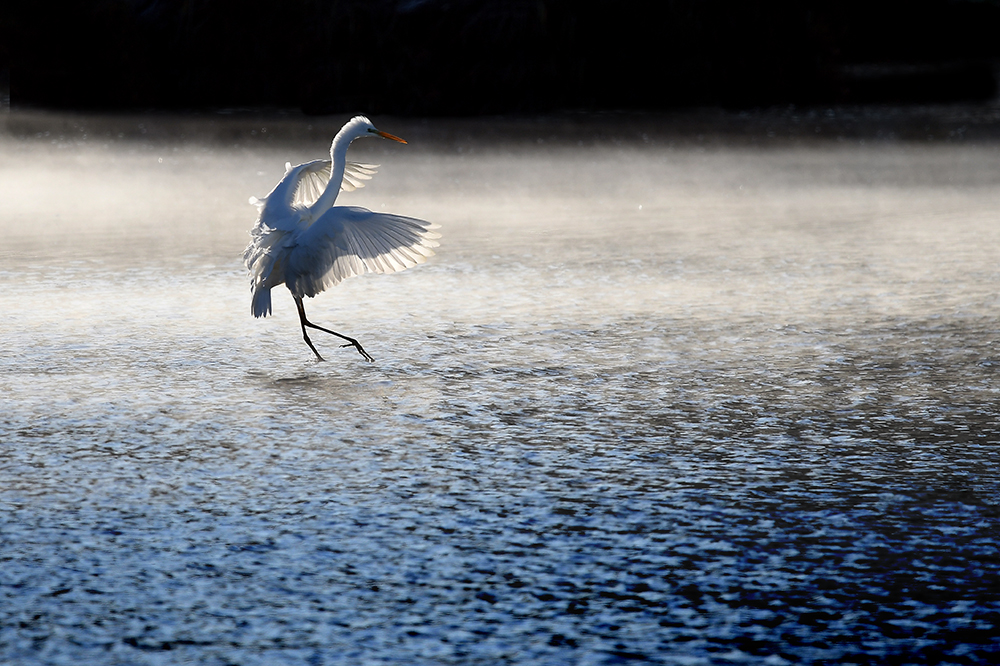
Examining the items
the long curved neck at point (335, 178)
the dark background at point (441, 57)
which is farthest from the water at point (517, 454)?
the dark background at point (441, 57)

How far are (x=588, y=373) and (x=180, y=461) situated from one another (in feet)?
7.76

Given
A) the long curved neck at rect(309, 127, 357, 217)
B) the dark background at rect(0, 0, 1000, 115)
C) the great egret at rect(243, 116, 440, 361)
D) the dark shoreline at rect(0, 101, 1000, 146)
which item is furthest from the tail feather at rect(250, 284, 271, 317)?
the dark background at rect(0, 0, 1000, 115)

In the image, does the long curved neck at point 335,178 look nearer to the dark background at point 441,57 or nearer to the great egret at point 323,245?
the great egret at point 323,245

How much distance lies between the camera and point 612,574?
4395 mm

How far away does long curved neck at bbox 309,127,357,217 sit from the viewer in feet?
25.8

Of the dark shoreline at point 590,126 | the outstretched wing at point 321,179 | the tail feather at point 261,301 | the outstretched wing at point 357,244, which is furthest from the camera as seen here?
the dark shoreline at point 590,126

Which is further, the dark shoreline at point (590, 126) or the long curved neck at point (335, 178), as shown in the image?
the dark shoreline at point (590, 126)

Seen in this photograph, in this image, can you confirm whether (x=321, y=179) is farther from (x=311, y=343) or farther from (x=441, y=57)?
(x=441, y=57)

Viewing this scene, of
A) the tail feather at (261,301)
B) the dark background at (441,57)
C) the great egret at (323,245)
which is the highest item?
the dark background at (441,57)

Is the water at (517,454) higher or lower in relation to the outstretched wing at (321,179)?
lower

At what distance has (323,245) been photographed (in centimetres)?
766

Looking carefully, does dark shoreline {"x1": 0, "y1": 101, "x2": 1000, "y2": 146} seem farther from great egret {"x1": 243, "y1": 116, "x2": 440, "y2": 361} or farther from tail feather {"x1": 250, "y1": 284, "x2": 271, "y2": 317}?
tail feather {"x1": 250, "y1": 284, "x2": 271, "y2": 317}

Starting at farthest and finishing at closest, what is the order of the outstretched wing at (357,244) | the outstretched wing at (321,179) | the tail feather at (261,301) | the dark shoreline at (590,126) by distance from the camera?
the dark shoreline at (590,126)
the outstretched wing at (321,179)
the tail feather at (261,301)
the outstretched wing at (357,244)

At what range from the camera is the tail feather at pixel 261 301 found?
25.5 ft
